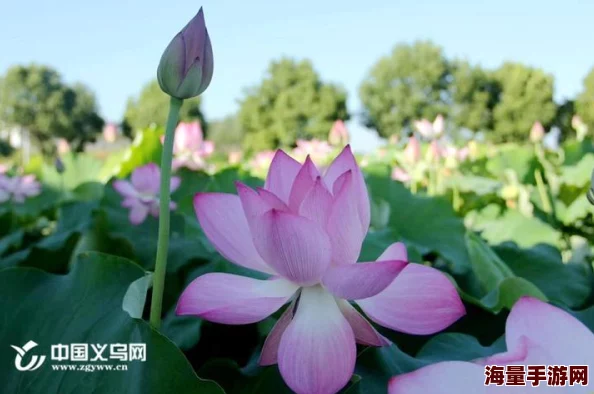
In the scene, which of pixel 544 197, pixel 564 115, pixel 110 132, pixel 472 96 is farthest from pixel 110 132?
pixel 564 115

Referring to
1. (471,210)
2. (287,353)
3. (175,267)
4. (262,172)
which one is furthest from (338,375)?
(262,172)

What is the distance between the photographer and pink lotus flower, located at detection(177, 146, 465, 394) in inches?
9.6

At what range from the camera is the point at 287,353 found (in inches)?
9.7

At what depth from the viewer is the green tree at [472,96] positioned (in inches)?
841

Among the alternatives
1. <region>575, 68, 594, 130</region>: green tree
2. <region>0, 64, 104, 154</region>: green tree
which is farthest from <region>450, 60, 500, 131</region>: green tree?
<region>0, 64, 104, 154</region>: green tree

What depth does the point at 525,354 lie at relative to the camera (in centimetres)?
22

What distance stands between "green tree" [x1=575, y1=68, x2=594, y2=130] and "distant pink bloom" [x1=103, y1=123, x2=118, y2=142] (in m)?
18.5

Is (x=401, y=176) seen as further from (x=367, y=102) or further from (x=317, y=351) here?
(x=367, y=102)

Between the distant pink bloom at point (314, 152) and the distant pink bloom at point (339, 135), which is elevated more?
the distant pink bloom at point (339, 135)

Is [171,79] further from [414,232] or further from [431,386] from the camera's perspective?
[414,232]

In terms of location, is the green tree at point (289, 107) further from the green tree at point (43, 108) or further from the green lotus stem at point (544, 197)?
the green lotus stem at point (544, 197)

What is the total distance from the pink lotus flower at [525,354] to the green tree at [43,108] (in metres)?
24.3

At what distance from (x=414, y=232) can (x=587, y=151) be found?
1.30m

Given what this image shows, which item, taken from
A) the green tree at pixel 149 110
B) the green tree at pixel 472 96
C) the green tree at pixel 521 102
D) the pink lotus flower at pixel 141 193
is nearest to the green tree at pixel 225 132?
the green tree at pixel 149 110
